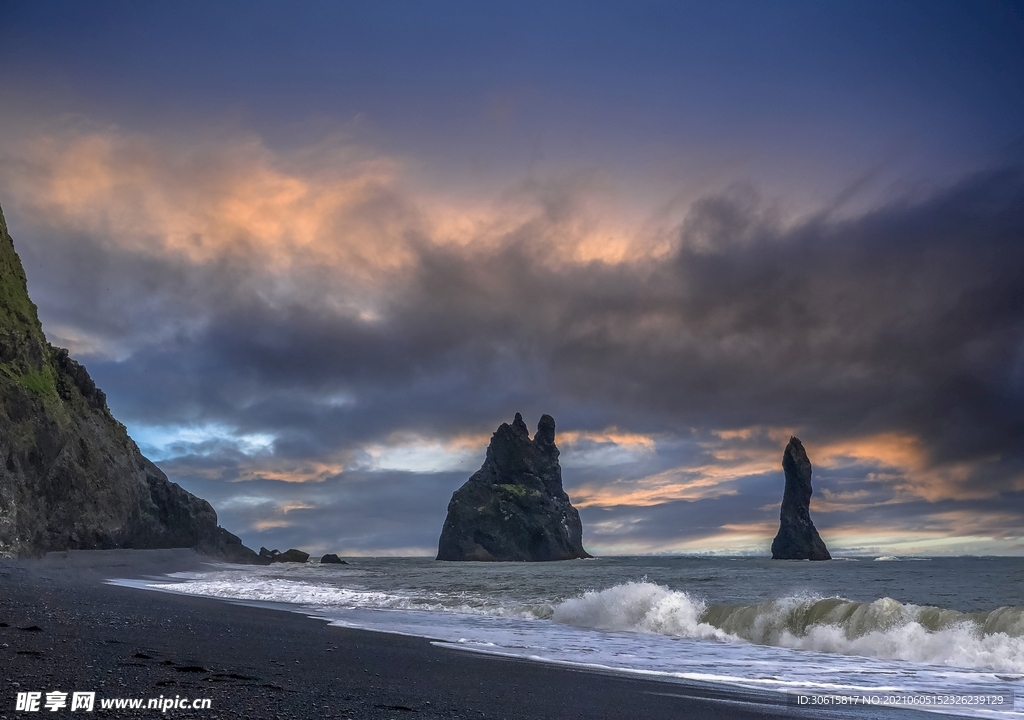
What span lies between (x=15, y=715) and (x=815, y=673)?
1115 centimetres

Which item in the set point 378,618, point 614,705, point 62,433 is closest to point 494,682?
point 614,705

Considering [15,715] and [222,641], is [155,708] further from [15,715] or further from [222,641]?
[222,641]

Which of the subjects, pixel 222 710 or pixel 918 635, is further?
pixel 918 635

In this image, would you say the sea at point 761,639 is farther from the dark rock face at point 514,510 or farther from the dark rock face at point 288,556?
the dark rock face at point 514,510

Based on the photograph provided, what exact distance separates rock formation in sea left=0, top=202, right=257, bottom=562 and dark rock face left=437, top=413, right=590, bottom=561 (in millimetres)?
76002

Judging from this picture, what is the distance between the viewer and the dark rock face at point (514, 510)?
451 feet

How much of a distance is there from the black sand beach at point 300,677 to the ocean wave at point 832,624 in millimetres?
7315

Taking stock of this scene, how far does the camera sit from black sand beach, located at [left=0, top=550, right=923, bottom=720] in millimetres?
5281

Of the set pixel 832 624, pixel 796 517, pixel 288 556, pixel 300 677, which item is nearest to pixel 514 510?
pixel 288 556

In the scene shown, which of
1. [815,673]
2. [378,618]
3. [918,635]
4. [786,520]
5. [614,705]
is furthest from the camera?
[786,520]

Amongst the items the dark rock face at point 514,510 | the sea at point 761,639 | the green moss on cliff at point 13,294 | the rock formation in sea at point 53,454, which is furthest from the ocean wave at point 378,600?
the dark rock face at point 514,510

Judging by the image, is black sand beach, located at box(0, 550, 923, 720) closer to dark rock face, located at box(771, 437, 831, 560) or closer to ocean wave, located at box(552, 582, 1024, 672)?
ocean wave, located at box(552, 582, 1024, 672)

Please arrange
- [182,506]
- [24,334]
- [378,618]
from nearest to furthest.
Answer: [378,618] → [24,334] → [182,506]

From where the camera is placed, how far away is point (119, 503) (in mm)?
58000
